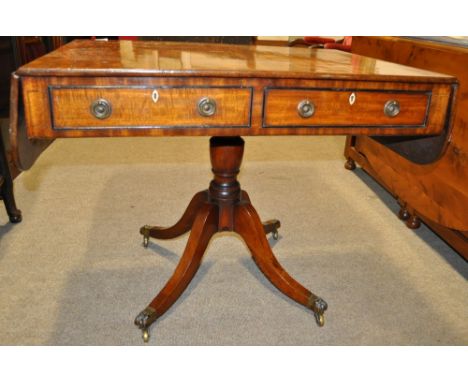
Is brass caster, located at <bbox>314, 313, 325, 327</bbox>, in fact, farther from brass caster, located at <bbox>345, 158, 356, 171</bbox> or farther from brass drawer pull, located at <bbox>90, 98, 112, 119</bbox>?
brass caster, located at <bbox>345, 158, 356, 171</bbox>

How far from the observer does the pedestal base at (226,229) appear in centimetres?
136

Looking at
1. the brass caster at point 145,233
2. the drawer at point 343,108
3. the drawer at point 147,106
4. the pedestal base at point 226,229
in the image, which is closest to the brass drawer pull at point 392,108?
the drawer at point 343,108

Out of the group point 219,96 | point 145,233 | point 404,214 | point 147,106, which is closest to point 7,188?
point 145,233

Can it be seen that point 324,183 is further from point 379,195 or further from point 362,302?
point 362,302

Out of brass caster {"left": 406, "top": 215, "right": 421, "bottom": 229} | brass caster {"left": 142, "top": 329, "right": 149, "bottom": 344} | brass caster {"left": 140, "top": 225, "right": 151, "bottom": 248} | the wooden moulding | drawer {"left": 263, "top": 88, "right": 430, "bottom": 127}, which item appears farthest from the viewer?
brass caster {"left": 406, "top": 215, "right": 421, "bottom": 229}

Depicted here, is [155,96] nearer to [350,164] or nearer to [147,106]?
[147,106]

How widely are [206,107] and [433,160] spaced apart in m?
0.66

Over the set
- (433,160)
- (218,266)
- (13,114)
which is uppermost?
(13,114)

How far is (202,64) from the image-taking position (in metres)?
1.05

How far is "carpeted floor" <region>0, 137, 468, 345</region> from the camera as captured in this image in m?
1.37

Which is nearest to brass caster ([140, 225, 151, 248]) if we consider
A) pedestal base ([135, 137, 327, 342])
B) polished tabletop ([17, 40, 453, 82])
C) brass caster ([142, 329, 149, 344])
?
pedestal base ([135, 137, 327, 342])

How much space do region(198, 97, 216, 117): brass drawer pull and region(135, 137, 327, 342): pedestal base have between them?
0.35 meters

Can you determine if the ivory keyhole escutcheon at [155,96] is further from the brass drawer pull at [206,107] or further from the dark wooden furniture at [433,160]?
the dark wooden furniture at [433,160]

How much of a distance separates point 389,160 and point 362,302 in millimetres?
976
